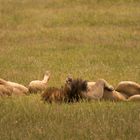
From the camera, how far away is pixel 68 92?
858cm

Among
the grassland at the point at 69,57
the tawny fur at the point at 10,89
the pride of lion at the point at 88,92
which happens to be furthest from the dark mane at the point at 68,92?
the tawny fur at the point at 10,89

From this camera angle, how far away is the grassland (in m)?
7.28

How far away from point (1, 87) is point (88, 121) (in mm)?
2520

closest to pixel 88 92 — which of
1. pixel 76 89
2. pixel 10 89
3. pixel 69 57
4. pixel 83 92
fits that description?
pixel 83 92

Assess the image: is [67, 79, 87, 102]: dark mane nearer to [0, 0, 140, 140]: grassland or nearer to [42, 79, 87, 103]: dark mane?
[42, 79, 87, 103]: dark mane

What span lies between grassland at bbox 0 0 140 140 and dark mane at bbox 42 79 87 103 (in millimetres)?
211

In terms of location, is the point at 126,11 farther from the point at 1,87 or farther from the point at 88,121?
the point at 88,121

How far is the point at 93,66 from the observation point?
1309 centimetres

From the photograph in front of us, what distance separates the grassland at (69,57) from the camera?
7281mm

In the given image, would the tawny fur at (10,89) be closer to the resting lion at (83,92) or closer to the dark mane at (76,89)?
the resting lion at (83,92)

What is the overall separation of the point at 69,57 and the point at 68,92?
587 centimetres

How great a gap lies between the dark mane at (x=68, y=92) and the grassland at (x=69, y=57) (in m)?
0.21

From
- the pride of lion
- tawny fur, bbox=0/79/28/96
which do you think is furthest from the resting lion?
tawny fur, bbox=0/79/28/96

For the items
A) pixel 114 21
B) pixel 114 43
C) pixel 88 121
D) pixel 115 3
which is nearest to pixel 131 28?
pixel 114 21
